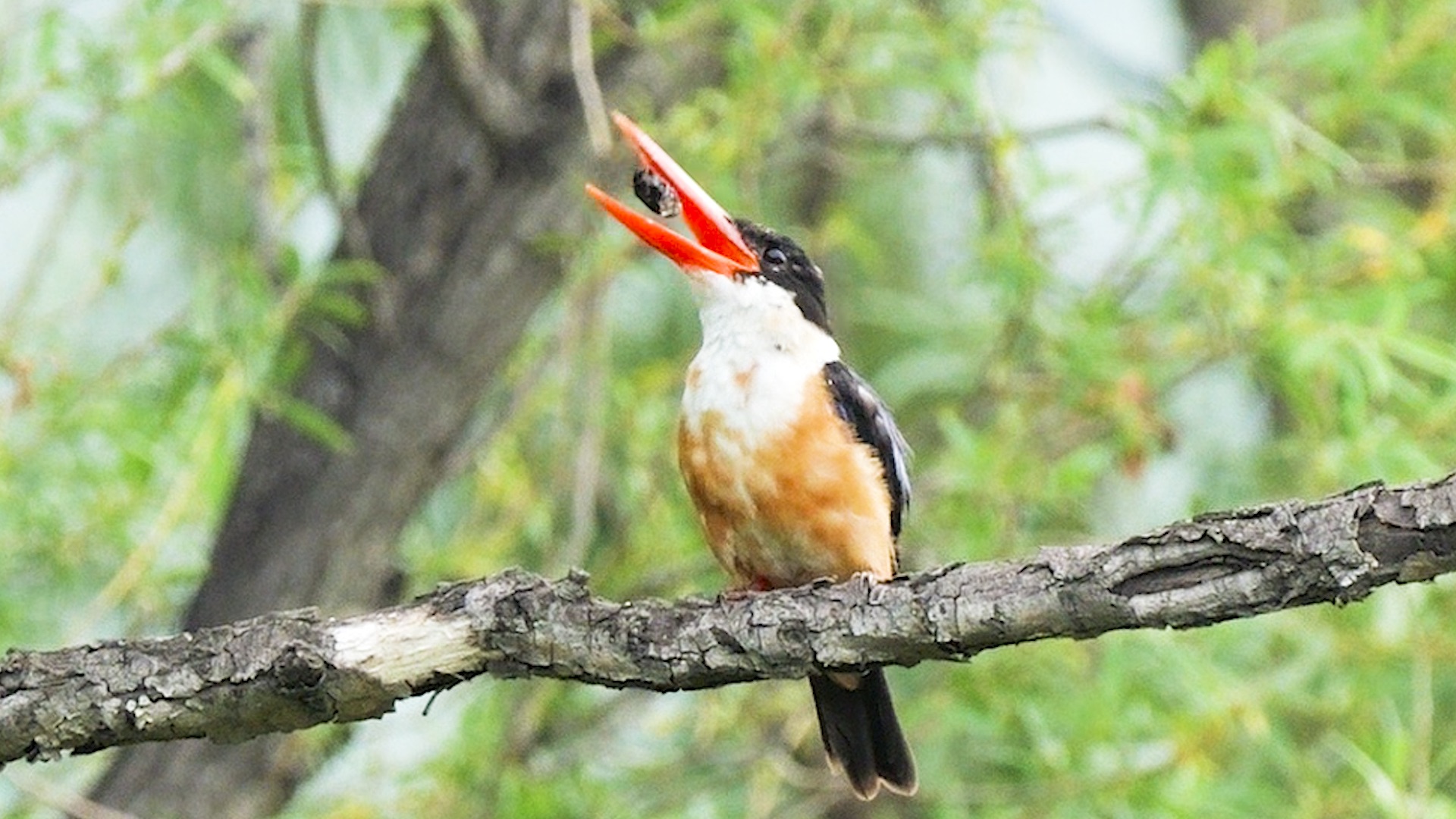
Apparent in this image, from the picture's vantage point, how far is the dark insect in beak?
169 inches

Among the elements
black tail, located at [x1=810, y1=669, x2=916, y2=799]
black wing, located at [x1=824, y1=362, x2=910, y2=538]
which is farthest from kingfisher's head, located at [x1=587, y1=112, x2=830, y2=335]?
black tail, located at [x1=810, y1=669, x2=916, y2=799]

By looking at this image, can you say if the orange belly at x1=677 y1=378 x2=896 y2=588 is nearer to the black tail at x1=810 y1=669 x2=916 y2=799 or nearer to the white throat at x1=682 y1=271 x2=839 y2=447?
the white throat at x1=682 y1=271 x2=839 y2=447

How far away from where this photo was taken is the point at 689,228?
14.9 ft

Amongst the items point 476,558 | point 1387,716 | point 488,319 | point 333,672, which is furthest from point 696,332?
point 333,672

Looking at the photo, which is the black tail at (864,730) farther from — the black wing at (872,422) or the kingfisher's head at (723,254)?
the kingfisher's head at (723,254)

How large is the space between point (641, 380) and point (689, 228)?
1.43 metres

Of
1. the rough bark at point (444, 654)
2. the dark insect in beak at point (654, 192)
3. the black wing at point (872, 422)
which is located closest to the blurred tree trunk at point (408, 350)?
the dark insect in beak at point (654, 192)

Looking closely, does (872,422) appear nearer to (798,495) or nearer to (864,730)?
(798,495)

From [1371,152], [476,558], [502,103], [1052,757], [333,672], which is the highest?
[1371,152]

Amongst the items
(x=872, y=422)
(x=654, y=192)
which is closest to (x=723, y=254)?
(x=654, y=192)

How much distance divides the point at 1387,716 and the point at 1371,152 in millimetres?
1449

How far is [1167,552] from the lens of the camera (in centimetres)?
263

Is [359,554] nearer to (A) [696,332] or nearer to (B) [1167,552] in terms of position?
(A) [696,332]

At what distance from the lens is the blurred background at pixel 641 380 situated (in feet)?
15.6
